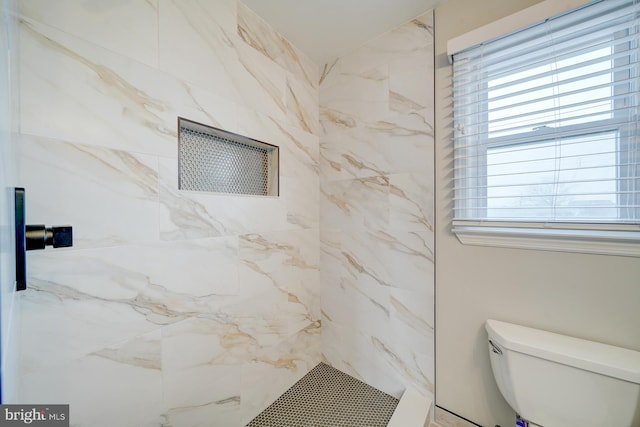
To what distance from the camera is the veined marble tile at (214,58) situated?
38.4 inches

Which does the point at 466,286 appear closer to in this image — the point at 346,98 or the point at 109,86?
the point at 346,98

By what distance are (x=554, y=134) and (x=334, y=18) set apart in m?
1.21

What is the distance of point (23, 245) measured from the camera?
1.62 feet

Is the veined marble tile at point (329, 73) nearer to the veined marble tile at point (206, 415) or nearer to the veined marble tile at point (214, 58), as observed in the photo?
the veined marble tile at point (214, 58)

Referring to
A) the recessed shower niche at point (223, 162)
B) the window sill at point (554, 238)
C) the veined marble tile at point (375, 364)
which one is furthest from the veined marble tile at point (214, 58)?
the veined marble tile at point (375, 364)

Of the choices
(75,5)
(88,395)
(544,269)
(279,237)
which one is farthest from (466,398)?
(75,5)

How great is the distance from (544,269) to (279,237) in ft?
4.14

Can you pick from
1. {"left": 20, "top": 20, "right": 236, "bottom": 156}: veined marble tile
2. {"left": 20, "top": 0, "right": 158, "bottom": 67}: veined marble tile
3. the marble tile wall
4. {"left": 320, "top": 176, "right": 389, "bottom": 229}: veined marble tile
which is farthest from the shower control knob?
{"left": 320, "top": 176, "right": 389, "bottom": 229}: veined marble tile

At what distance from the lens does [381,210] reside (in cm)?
146

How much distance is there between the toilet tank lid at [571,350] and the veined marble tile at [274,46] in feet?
5.77

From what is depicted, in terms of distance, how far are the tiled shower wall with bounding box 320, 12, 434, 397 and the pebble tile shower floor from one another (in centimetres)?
9

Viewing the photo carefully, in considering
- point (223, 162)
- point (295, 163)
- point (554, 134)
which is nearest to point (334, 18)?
point (295, 163)

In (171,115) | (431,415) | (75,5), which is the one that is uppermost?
(75,5)

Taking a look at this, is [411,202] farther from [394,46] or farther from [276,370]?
[276,370]
